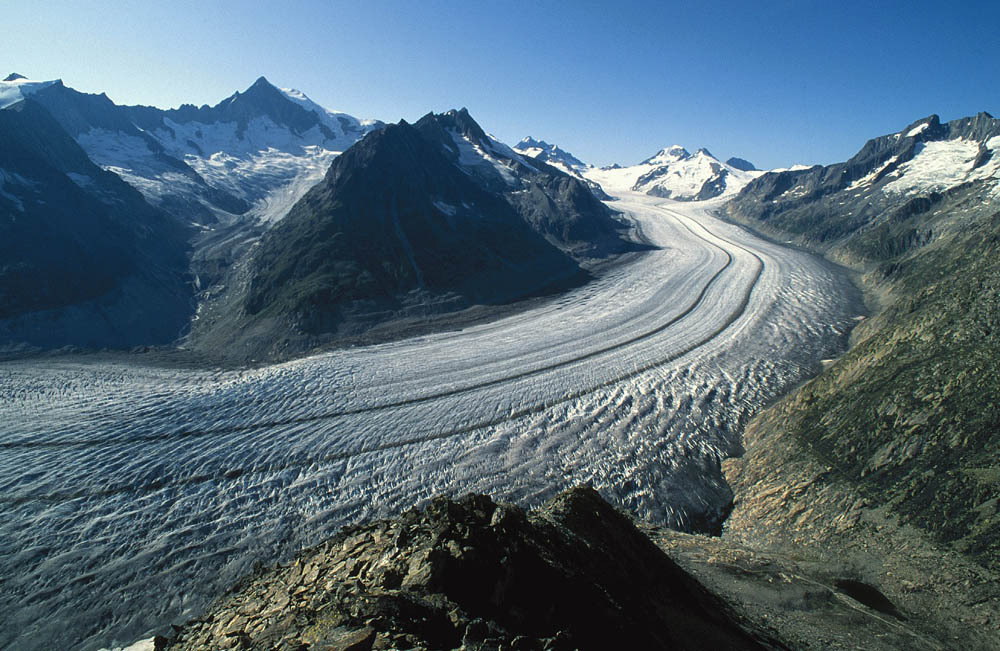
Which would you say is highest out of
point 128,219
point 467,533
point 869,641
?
point 128,219

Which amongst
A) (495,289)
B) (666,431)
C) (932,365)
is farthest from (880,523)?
(495,289)

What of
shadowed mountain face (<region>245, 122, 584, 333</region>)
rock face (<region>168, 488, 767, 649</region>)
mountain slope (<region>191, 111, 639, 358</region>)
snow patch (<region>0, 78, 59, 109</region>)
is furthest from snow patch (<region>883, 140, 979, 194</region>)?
snow patch (<region>0, 78, 59, 109</region>)

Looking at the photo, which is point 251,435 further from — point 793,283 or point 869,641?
point 793,283

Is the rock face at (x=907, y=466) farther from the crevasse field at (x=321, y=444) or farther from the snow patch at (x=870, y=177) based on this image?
the snow patch at (x=870, y=177)

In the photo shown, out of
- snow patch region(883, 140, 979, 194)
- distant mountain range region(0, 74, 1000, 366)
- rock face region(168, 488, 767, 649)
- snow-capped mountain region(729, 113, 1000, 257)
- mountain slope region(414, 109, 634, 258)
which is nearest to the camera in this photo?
rock face region(168, 488, 767, 649)

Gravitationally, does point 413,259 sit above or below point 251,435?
above

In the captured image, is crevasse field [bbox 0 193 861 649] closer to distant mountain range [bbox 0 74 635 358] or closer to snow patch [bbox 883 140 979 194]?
distant mountain range [bbox 0 74 635 358]

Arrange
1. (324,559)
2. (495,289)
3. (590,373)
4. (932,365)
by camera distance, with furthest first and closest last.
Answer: (495,289)
(590,373)
(932,365)
(324,559)
